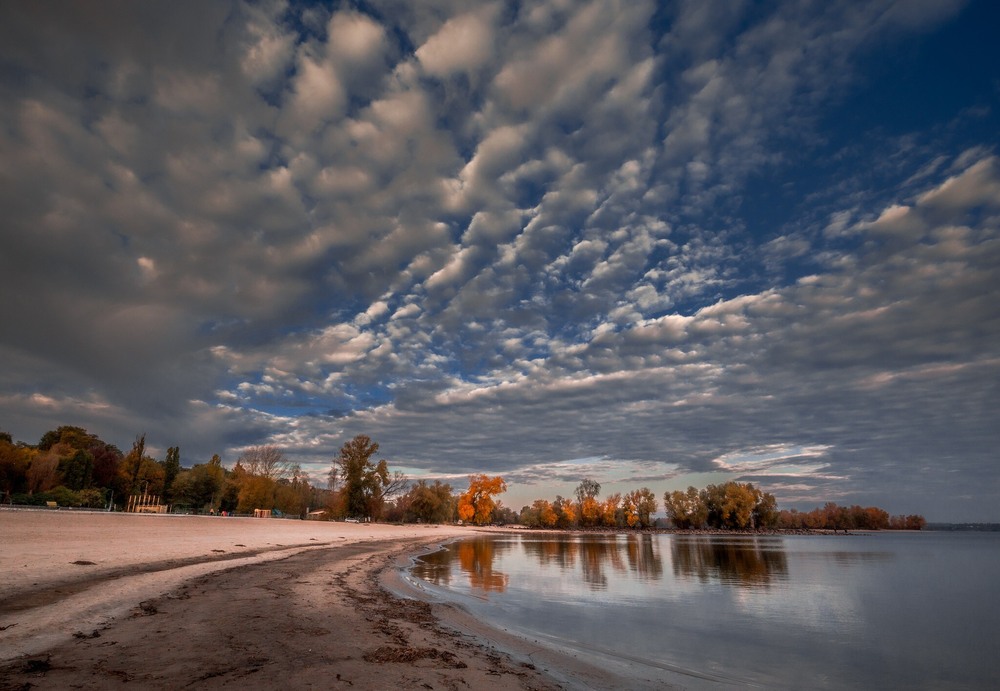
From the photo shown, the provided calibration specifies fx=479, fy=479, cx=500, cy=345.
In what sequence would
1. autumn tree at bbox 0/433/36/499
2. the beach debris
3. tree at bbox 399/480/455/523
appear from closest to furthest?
1. the beach debris
2. autumn tree at bbox 0/433/36/499
3. tree at bbox 399/480/455/523

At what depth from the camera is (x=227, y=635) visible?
876cm

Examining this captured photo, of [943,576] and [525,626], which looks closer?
[525,626]

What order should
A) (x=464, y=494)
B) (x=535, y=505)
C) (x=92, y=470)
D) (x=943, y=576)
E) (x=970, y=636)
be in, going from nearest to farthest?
(x=970, y=636), (x=943, y=576), (x=92, y=470), (x=464, y=494), (x=535, y=505)

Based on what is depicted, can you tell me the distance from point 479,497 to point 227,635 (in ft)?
452

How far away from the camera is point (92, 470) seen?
86.2m

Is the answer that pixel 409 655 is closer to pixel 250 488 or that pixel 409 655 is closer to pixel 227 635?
pixel 227 635

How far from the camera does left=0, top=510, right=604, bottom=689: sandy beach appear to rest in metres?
6.66

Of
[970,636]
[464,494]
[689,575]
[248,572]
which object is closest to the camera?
[970,636]

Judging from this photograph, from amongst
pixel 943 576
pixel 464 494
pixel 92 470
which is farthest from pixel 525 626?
pixel 464 494

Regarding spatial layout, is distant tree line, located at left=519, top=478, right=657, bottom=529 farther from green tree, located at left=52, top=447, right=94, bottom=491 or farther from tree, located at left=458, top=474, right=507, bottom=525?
green tree, located at left=52, top=447, right=94, bottom=491

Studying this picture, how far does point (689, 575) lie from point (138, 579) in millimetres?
30609

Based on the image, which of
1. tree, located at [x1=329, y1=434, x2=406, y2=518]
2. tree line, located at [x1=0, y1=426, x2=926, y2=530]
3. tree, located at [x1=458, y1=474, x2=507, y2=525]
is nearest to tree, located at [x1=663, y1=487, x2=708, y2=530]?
tree line, located at [x1=0, y1=426, x2=926, y2=530]

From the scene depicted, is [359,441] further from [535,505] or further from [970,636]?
[535,505]

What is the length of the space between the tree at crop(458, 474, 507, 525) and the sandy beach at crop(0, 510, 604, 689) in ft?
412
